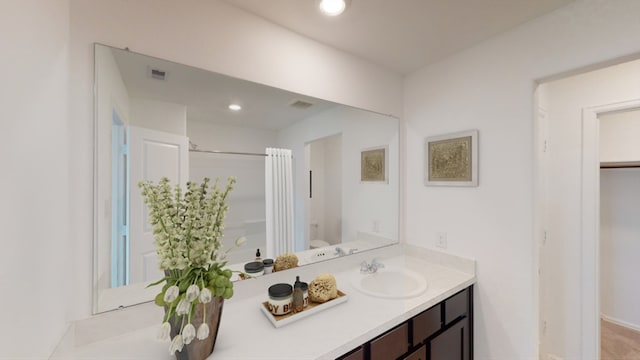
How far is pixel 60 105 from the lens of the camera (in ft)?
2.83

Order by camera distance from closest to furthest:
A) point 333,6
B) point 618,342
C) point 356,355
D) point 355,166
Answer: point 356,355, point 333,6, point 355,166, point 618,342

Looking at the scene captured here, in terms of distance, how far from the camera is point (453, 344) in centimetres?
146

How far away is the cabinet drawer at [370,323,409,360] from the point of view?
1.06 m

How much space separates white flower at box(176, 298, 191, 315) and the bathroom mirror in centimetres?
45

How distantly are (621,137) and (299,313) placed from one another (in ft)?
11.2

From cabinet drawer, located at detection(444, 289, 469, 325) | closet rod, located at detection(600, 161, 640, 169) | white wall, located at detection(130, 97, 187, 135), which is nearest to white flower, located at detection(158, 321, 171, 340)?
white wall, located at detection(130, 97, 187, 135)

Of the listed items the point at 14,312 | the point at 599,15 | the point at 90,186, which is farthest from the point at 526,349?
the point at 90,186

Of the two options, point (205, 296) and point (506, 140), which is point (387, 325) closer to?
point (205, 296)

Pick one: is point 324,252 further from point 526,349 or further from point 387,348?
point 526,349

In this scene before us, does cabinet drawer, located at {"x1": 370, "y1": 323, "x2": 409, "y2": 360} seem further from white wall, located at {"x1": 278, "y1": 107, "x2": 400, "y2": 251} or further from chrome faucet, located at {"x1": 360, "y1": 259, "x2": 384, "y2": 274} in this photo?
white wall, located at {"x1": 278, "y1": 107, "x2": 400, "y2": 251}

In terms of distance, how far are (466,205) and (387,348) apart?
1.07 metres

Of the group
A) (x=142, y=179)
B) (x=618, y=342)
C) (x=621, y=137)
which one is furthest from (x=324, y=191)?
(x=618, y=342)

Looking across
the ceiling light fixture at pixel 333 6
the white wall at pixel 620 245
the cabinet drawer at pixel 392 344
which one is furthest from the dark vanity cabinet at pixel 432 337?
the white wall at pixel 620 245

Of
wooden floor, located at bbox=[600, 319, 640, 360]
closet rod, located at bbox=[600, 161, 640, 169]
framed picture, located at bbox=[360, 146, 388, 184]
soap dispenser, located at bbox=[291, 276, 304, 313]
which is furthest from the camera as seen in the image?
closet rod, located at bbox=[600, 161, 640, 169]
